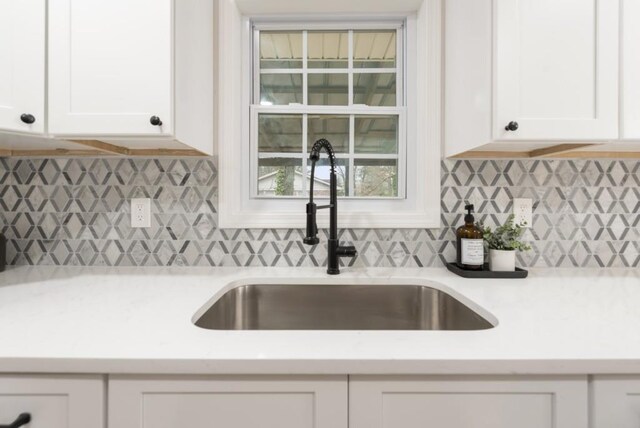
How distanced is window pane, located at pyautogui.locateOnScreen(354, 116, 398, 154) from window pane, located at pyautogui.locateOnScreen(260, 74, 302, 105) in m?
0.32

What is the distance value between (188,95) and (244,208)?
53 centimetres

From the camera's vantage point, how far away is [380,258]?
1.40 m

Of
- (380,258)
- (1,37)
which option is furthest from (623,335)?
(1,37)

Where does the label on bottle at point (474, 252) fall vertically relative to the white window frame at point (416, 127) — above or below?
below

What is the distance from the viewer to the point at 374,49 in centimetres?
155

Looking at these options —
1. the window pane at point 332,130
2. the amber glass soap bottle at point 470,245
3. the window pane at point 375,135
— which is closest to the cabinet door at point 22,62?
the window pane at point 332,130

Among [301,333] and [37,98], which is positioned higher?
[37,98]

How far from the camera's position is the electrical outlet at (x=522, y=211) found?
4.52ft

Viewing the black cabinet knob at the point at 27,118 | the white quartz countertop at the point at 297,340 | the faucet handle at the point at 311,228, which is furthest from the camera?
the faucet handle at the point at 311,228

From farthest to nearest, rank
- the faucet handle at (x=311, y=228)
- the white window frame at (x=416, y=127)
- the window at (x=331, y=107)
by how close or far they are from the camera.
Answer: the window at (x=331, y=107), the white window frame at (x=416, y=127), the faucet handle at (x=311, y=228)
